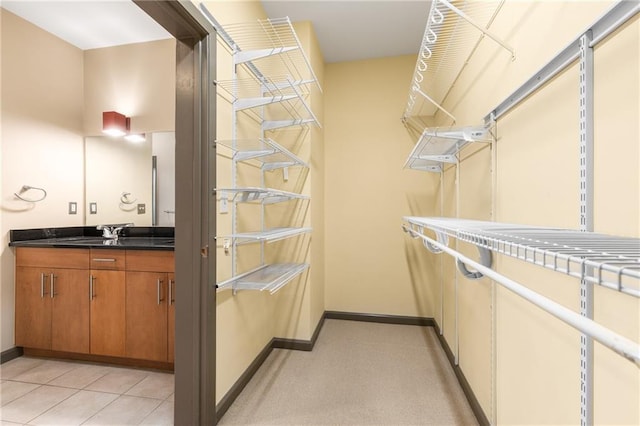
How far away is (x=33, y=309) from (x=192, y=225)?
75.2 inches

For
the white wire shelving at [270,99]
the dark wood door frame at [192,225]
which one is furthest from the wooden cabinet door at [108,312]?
the white wire shelving at [270,99]

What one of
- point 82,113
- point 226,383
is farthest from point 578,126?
point 82,113

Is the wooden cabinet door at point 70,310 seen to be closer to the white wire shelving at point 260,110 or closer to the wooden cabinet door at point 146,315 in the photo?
the wooden cabinet door at point 146,315

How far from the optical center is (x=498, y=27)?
1311mm

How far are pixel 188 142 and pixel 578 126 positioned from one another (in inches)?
60.0

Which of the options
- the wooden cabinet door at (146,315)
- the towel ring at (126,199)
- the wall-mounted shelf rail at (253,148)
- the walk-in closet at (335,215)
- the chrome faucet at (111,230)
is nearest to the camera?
the walk-in closet at (335,215)

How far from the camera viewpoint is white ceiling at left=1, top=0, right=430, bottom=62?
7.29 ft

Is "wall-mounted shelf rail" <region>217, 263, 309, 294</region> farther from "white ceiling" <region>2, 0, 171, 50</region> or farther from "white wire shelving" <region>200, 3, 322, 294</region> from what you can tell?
"white ceiling" <region>2, 0, 171, 50</region>

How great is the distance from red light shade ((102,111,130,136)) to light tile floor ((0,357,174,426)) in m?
2.00

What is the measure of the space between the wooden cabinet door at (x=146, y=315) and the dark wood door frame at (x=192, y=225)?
2.31ft

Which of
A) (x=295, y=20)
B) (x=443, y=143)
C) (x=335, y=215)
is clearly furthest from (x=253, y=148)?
(x=335, y=215)

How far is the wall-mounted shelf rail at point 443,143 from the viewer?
4.59 feet

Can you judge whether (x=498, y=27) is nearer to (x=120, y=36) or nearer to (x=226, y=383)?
(x=226, y=383)

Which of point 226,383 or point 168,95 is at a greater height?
point 168,95
